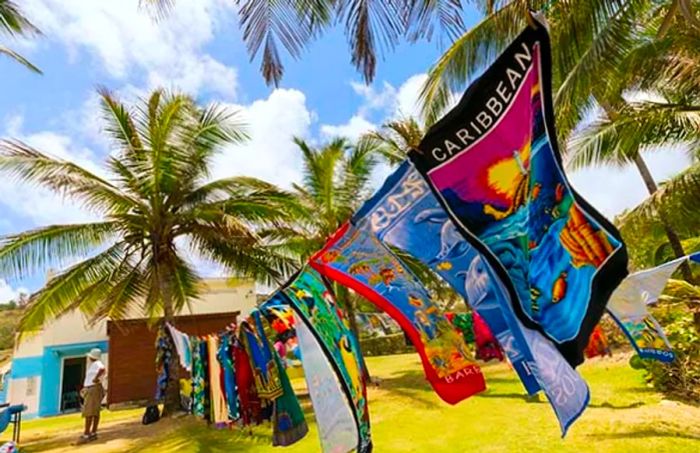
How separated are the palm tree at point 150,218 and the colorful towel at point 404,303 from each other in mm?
6309

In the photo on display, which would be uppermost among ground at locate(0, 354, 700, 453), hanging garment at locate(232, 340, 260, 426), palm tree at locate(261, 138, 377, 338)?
palm tree at locate(261, 138, 377, 338)

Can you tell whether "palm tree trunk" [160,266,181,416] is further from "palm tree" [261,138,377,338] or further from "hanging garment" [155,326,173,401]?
"palm tree" [261,138,377,338]

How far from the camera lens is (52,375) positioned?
16.6 meters

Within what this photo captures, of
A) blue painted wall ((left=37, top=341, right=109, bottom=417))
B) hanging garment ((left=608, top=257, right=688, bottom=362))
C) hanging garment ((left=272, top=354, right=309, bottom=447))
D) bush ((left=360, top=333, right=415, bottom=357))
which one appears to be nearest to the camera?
hanging garment ((left=608, top=257, right=688, bottom=362))

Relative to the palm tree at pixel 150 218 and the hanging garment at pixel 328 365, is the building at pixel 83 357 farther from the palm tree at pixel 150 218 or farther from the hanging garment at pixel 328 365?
the hanging garment at pixel 328 365

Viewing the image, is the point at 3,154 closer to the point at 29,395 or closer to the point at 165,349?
the point at 165,349

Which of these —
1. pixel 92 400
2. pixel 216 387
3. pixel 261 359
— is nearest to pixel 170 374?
pixel 92 400

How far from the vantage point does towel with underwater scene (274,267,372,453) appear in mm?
3346

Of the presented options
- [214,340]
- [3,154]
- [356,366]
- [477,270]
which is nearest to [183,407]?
[214,340]

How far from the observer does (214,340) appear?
259 inches

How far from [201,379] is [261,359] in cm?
210

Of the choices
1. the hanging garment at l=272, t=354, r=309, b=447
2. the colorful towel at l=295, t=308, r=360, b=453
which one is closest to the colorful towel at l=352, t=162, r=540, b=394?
the colorful towel at l=295, t=308, r=360, b=453

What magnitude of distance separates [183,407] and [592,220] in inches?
396

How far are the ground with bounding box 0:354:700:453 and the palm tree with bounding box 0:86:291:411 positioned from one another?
215 centimetres
